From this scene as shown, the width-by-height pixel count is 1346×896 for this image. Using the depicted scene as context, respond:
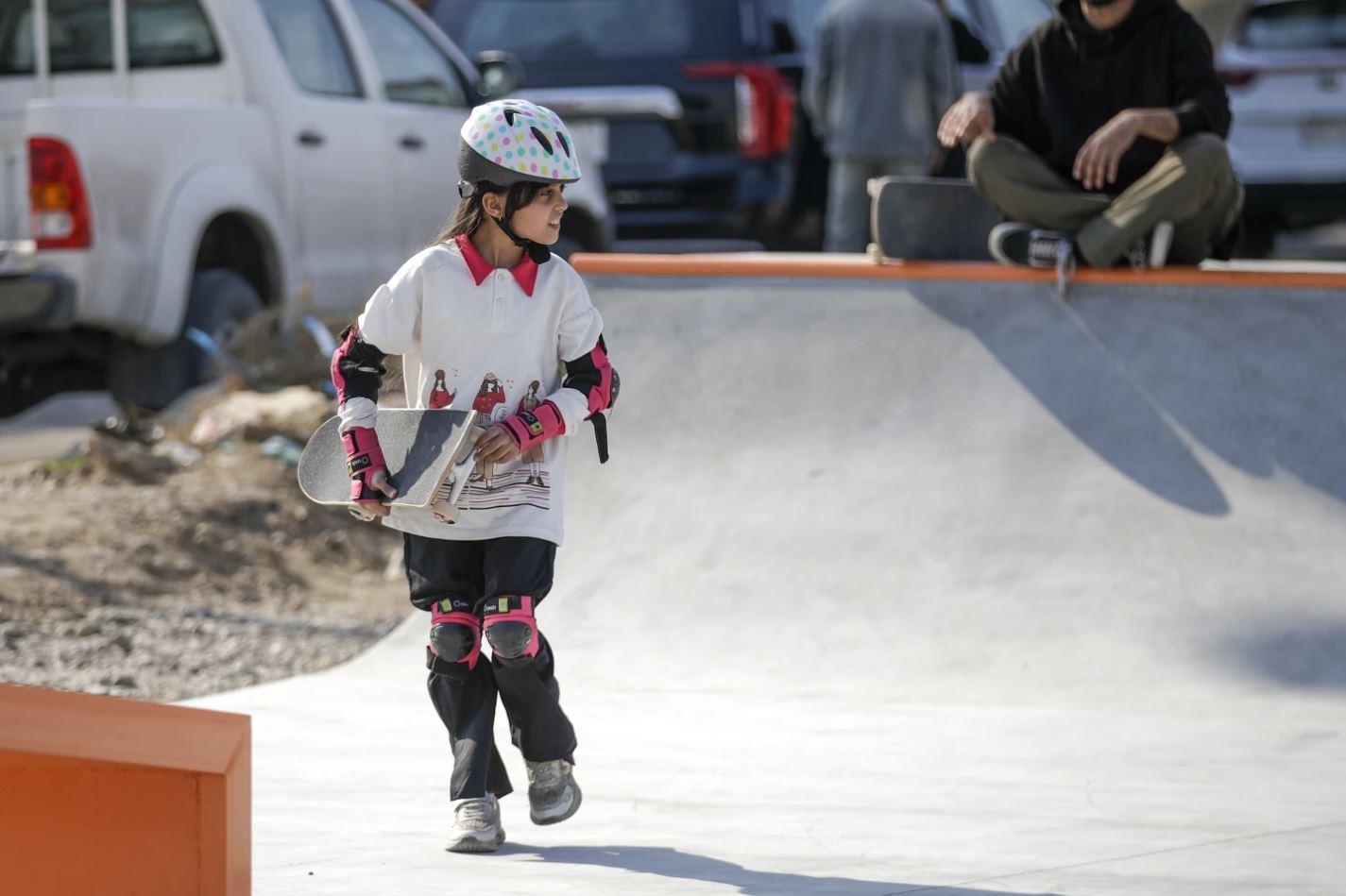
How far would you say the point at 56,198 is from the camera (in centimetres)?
786

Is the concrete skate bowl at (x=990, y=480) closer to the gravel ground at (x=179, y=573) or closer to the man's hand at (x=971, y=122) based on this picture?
the man's hand at (x=971, y=122)

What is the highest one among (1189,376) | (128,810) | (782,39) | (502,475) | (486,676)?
(782,39)

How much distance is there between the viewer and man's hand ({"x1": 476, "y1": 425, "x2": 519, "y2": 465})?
382cm

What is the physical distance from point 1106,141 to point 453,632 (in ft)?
9.90

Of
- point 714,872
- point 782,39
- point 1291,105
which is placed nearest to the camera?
point 714,872

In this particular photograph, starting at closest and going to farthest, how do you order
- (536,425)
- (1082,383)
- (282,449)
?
(536,425), (1082,383), (282,449)

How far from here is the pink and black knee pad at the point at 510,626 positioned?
389cm

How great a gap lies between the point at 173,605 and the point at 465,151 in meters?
3.38

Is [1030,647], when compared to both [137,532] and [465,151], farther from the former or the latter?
[137,532]

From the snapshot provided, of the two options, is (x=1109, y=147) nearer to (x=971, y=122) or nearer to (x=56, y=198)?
(x=971, y=122)

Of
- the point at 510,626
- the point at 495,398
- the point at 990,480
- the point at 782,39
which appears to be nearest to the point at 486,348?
the point at 495,398

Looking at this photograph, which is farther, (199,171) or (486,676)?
(199,171)

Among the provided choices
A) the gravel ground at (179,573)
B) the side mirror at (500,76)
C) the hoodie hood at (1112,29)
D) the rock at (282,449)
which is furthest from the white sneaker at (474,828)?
the side mirror at (500,76)

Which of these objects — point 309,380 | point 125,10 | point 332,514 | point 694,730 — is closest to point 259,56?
point 125,10
